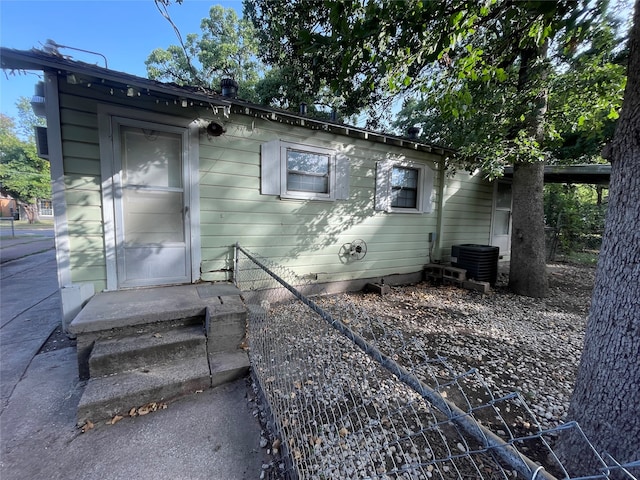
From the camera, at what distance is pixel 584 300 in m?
4.85

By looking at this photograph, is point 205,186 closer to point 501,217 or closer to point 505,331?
point 505,331

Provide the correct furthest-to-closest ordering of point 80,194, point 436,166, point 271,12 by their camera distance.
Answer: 1. point 436,166
2. point 271,12
3. point 80,194

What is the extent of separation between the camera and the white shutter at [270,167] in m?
4.04

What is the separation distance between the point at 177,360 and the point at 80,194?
2.23m

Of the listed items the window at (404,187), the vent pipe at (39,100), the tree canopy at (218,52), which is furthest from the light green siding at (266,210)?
the tree canopy at (218,52)

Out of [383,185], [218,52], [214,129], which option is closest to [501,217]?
[383,185]

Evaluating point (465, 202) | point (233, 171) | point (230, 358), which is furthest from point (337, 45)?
point (465, 202)

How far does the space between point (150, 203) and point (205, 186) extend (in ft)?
2.30

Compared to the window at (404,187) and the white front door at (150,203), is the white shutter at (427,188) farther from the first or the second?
the white front door at (150,203)

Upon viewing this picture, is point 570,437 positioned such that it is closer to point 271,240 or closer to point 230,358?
point 230,358

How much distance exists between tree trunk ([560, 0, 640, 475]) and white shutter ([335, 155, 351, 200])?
3576mm

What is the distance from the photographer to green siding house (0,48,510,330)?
9.66 ft

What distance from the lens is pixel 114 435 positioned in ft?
6.08

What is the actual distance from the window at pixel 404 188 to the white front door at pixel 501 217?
105 inches
